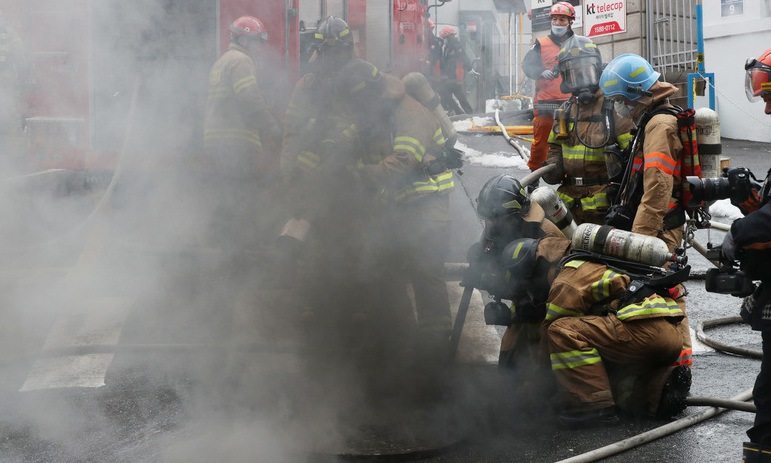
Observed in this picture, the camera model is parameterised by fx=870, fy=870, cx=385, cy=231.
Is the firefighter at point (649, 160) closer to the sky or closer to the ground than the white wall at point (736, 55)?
closer to the ground

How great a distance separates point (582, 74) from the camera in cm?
Answer: 518

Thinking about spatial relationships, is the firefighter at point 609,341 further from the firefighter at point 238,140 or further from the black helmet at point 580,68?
the firefighter at point 238,140

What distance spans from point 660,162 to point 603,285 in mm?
831

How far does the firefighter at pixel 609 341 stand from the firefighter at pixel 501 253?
39 centimetres

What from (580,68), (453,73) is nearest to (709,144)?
(580,68)

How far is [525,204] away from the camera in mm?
4676

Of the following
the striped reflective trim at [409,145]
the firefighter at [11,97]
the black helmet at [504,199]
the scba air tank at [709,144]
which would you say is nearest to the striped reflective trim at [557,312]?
the black helmet at [504,199]

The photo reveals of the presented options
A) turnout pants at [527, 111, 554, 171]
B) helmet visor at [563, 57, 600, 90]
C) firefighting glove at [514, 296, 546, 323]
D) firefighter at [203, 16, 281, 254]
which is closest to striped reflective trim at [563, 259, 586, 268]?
firefighting glove at [514, 296, 546, 323]

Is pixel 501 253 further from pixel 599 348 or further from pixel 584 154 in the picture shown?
pixel 584 154

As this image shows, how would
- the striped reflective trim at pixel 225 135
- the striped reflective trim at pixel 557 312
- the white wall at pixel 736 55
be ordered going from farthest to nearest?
the white wall at pixel 736 55 → the striped reflective trim at pixel 225 135 → the striped reflective trim at pixel 557 312

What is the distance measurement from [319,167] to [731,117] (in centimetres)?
1072

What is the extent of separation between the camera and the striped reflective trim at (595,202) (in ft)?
16.4

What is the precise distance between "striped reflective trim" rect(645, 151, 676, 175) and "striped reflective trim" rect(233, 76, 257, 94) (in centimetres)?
275

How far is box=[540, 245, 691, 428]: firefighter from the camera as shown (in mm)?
4016
